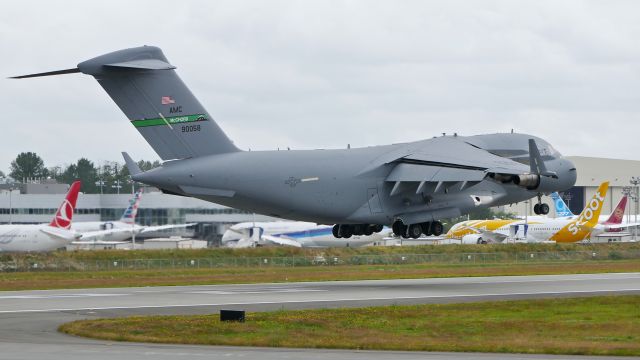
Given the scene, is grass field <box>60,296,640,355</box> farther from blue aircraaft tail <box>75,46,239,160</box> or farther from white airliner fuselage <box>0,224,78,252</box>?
white airliner fuselage <box>0,224,78,252</box>

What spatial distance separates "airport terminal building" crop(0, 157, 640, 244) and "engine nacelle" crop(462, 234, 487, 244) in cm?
2275

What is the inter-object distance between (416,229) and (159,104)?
37.4 ft

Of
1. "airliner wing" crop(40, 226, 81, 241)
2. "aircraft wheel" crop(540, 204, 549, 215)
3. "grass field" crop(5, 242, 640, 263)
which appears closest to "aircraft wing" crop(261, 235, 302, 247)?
"grass field" crop(5, 242, 640, 263)

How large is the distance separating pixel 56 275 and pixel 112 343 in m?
36.3

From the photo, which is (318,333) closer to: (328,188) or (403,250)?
(328,188)

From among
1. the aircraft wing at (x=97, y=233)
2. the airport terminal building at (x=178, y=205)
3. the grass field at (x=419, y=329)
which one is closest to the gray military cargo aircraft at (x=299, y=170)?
the grass field at (x=419, y=329)

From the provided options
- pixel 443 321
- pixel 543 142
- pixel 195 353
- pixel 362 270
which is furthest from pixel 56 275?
pixel 195 353

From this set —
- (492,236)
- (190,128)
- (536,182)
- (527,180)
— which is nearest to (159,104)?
(190,128)

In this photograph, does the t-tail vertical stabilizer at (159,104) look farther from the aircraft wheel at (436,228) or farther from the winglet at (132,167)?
the aircraft wheel at (436,228)

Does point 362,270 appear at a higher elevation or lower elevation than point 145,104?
lower

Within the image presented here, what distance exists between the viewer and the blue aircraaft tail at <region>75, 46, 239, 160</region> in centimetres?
4019

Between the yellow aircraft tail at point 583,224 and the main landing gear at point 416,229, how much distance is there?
52.0 m

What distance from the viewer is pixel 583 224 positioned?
97.8 meters

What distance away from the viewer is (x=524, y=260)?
236 ft
